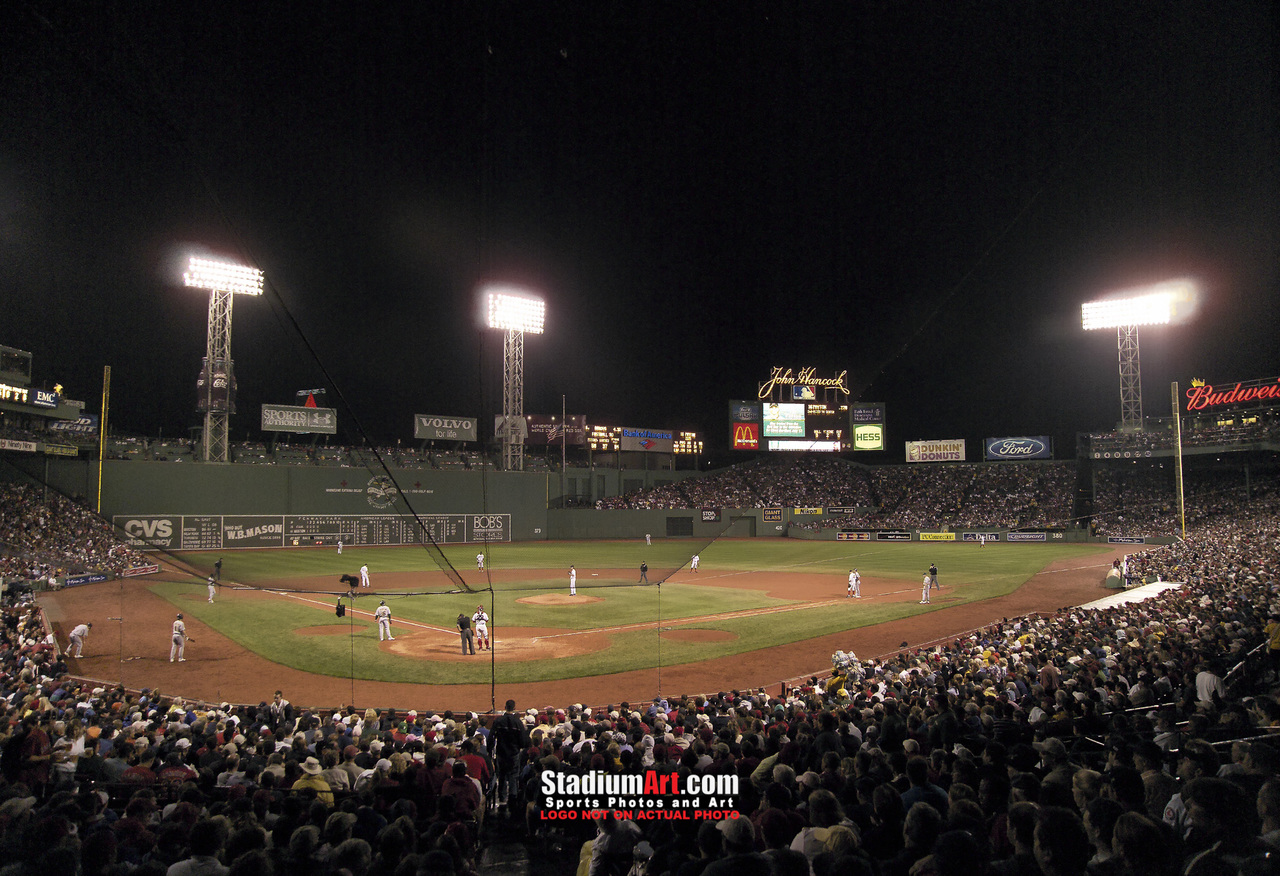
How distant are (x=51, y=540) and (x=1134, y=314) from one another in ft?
227

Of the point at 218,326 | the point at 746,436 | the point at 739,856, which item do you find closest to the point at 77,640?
the point at 739,856

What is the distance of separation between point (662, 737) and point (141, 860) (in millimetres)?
5479

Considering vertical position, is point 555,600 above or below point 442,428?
below

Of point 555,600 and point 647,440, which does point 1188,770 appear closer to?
point 555,600

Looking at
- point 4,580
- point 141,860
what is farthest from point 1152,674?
point 4,580

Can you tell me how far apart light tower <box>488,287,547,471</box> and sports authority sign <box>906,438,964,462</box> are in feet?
138

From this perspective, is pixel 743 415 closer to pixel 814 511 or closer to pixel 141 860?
pixel 814 511

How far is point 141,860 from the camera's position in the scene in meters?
4.11

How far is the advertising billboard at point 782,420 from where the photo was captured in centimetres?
6856

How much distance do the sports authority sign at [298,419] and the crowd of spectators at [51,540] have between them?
18.2 meters

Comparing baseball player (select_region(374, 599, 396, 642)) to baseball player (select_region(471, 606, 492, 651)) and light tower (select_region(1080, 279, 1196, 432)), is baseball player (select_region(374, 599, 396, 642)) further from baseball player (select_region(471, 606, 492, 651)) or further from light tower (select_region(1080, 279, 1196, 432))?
light tower (select_region(1080, 279, 1196, 432))

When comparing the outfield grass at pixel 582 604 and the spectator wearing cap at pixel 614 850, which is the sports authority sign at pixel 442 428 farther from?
the spectator wearing cap at pixel 614 850

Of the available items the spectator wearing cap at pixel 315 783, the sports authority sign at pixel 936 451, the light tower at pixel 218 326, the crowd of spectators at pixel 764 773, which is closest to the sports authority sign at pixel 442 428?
the light tower at pixel 218 326

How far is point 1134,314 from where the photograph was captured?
50688mm
